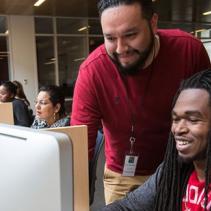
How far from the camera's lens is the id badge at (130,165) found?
1527 millimetres

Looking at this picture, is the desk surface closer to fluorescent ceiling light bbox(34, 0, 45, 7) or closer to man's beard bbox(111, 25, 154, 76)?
man's beard bbox(111, 25, 154, 76)

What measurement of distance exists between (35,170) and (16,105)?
3599 mm

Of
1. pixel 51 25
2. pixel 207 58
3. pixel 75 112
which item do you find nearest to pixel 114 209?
pixel 75 112

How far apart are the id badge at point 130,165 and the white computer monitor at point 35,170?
2.95 feet

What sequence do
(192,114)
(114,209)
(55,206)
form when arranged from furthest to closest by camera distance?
1. (114,209)
2. (192,114)
3. (55,206)

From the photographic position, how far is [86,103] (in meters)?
1.45

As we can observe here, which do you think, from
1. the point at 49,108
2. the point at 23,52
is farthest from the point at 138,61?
the point at 23,52

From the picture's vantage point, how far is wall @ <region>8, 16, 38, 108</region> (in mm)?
9484

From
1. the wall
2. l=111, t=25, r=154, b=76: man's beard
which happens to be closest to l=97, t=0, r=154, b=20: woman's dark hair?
l=111, t=25, r=154, b=76: man's beard

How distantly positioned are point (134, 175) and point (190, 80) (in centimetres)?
57

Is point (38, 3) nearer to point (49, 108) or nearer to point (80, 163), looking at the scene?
point (49, 108)

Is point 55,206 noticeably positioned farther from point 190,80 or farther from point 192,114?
point 190,80

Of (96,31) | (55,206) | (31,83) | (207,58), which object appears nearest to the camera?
(55,206)

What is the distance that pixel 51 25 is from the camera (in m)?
10.3
